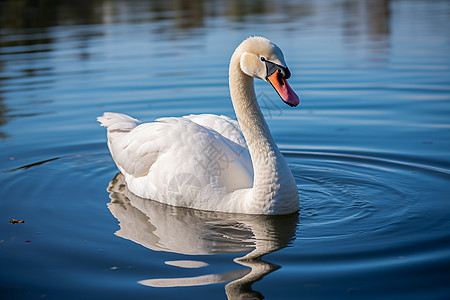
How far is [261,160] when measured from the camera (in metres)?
6.52

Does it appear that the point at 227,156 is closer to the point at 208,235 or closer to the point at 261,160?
the point at 261,160

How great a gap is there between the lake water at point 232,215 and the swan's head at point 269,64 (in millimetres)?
1339

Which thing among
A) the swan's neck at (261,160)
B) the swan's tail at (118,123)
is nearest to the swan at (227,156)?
the swan's neck at (261,160)

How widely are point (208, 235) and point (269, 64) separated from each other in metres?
1.78

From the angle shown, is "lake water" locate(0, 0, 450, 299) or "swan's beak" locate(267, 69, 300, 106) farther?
"swan's beak" locate(267, 69, 300, 106)

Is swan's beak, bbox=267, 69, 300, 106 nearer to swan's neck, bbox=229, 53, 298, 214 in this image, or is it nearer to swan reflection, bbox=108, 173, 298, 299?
swan's neck, bbox=229, 53, 298, 214

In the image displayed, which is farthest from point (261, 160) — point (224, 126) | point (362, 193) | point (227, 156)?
point (362, 193)

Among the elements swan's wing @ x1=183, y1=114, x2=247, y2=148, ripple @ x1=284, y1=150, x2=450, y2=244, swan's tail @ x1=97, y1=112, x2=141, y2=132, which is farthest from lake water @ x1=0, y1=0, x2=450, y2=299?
swan's wing @ x1=183, y1=114, x2=247, y2=148

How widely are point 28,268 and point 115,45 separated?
1771 cm

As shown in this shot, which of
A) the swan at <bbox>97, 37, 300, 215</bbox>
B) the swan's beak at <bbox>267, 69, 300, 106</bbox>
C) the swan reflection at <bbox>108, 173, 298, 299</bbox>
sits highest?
the swan's beak at <bbox>267, 69, 300, 106</bbox>

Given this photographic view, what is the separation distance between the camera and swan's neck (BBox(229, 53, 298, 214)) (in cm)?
643

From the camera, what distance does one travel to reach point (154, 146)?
7387 mm

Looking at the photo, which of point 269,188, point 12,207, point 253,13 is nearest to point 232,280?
point 269,188

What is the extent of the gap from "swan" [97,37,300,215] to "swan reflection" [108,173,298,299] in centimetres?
14
